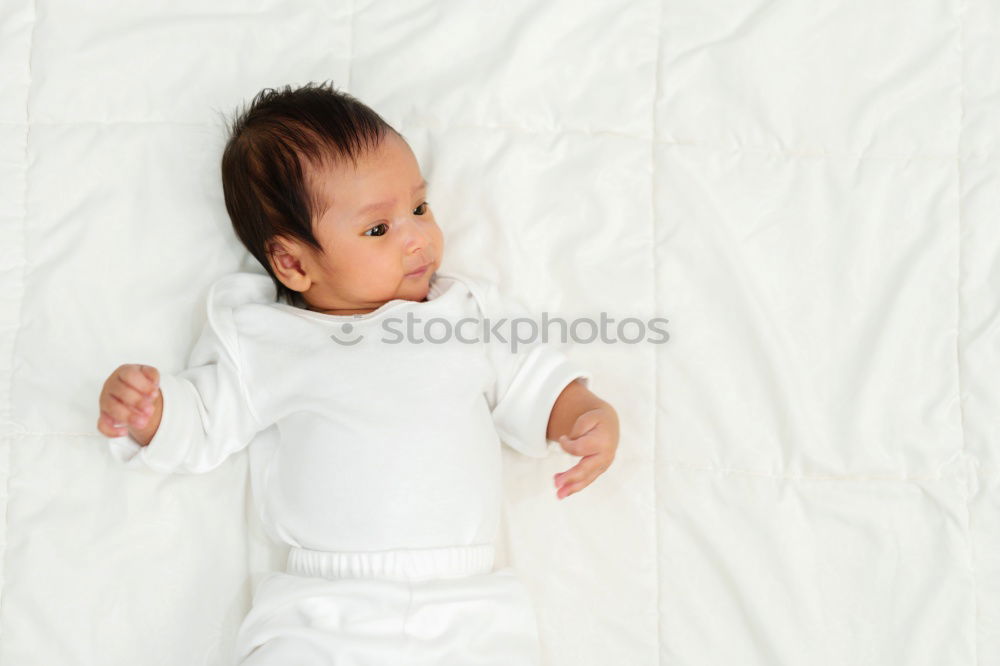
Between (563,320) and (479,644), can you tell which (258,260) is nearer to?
(563,320)

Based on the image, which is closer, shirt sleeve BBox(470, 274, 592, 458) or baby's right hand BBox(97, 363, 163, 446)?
baby's right hand BBox(97, 363, 163, 446)

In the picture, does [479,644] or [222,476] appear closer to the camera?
[479,644]

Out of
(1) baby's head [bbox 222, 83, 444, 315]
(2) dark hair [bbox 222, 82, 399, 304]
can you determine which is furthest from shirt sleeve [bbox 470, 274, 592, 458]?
(2) dark hair [bbox 222, 82, 399, 304]

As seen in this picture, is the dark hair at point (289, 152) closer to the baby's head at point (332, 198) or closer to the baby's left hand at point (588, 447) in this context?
the baby's head at point (332, 198)

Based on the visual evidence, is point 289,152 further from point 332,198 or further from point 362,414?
point 362,414

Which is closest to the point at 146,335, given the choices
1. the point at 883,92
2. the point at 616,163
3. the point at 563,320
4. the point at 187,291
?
the point at 187,291

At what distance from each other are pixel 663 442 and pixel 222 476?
0.52 m

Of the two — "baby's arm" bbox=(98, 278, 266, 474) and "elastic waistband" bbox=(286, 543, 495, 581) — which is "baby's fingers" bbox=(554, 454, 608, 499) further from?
"baby's arm" bbox=(98, 278, 266, 474)

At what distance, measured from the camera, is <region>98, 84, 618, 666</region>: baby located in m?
1.03

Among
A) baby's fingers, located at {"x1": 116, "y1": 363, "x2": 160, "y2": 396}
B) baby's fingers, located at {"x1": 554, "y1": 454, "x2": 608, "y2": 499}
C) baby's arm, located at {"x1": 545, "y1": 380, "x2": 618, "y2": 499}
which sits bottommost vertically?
baby's fingers, located at {"x1": 554, "y1": 454, "x2": 608, "y2": 499}

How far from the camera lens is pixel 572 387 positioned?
114 centimetres

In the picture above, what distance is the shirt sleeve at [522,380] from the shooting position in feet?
3.71

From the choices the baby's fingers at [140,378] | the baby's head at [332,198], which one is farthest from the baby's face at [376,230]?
the baby's fingers at [140,378]

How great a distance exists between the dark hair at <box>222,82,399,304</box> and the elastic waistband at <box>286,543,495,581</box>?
0.35 m
